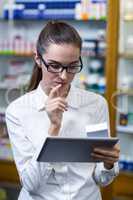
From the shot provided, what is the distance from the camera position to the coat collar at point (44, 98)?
1.39m

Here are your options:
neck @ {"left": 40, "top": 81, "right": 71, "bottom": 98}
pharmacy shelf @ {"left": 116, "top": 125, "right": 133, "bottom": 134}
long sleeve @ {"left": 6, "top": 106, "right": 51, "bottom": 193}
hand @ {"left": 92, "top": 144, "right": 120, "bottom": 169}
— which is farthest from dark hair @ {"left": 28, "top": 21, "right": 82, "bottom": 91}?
pharmacy shelf @ {"left": 116, "top": 125, "right": 133, "bottom": 134}

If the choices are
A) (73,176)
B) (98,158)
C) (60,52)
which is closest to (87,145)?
(98,158)

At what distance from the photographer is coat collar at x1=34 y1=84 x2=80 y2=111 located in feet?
4.56

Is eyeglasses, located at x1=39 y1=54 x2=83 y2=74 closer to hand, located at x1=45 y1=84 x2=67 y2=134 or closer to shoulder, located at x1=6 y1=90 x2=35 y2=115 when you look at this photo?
hand, located at x1=45 y1=84 x2=67 y2=134

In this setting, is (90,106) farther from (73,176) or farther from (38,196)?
(38,196)

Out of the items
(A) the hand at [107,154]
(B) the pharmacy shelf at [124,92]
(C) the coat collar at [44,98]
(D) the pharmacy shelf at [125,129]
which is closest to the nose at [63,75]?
(C) the coat collar at [44,98]

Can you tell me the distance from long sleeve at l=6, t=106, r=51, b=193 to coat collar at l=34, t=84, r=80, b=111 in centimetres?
9

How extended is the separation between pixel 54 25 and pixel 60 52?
0.44 feet

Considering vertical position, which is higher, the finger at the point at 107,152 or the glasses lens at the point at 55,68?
the glasses lens at the point at 55,68

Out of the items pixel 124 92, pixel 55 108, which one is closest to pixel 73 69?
pixel 55 108

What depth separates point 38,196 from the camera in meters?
1.34

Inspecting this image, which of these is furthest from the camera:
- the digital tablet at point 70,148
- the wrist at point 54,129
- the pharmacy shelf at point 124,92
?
the pharmacy shelf at point 124,92

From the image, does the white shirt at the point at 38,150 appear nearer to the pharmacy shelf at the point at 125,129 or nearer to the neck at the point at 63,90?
the neck at the point at 63,90

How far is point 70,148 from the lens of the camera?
3.91 ft
